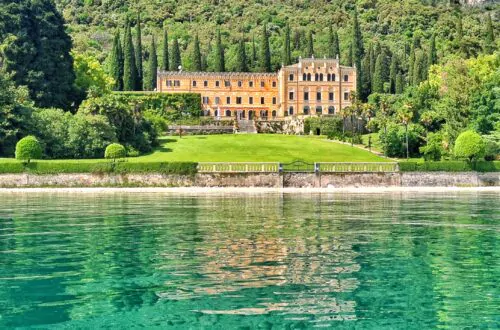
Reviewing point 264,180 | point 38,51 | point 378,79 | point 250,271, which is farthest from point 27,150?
point 378,79

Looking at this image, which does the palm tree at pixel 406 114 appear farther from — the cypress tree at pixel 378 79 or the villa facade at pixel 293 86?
the cypress tree at pixel 378 79

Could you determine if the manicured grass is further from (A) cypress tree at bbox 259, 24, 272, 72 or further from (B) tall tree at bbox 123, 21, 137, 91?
(A) cypress tree at bbox 259, 24, 272, 72

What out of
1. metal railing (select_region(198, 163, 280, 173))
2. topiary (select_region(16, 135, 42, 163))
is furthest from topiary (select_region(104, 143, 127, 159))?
metal railing (select_region(198, 163, 280, 173))

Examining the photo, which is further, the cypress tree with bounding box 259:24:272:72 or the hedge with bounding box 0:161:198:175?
the cypress tree with bounding box 259:24:272:72

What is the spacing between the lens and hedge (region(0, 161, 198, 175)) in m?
59.7

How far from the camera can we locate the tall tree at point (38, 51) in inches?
3243

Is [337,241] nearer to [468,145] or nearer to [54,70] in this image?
[468,145]

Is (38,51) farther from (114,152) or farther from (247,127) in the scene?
(247,127)

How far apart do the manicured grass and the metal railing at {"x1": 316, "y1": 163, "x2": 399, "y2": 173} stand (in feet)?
29.5

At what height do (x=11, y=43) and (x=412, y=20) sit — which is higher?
(x=412, y=20)

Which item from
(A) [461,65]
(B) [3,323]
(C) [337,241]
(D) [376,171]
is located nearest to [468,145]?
(D) [376,171]

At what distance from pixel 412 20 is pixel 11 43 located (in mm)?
120136

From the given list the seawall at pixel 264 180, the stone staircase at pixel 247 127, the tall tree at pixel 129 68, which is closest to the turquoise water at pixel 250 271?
the seawall at pixel 264 180

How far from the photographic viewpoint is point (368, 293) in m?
15.9
